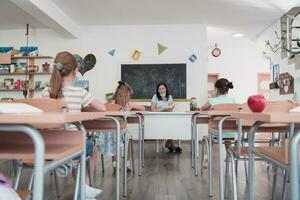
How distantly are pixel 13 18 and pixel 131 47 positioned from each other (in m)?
2.28

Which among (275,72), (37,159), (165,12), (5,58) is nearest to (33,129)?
(37,159)

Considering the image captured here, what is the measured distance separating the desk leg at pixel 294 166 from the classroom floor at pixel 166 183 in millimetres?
1553

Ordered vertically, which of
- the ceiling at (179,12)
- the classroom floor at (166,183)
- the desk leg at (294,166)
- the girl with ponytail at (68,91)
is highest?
the ceiling at (179,12)

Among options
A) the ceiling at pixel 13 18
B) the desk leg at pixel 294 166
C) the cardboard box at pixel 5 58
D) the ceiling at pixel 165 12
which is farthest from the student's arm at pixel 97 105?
the cardboard box at pixel 5 58

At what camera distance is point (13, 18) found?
5.73m

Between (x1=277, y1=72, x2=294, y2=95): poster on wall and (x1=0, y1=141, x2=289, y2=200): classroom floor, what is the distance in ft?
6.28

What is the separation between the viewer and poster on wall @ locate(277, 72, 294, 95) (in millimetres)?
5071

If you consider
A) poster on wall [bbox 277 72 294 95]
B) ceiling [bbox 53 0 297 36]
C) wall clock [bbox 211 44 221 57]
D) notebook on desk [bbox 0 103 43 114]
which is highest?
ceiling [bbox 53 0 297 36]

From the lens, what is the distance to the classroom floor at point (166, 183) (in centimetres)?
237

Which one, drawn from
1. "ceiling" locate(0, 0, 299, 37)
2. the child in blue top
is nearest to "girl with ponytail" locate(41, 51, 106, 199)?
the child in blue top

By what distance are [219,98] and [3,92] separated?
493 centimetres

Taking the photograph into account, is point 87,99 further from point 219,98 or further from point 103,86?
point 103,86

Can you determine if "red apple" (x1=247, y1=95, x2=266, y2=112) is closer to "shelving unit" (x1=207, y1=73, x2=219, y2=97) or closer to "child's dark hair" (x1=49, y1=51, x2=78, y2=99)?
"child's dark hair" (x1=49, y1=51, x2=78, y2=99)

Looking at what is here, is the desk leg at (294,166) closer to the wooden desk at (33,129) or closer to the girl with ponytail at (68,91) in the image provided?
the wooden desk at (33,129)
